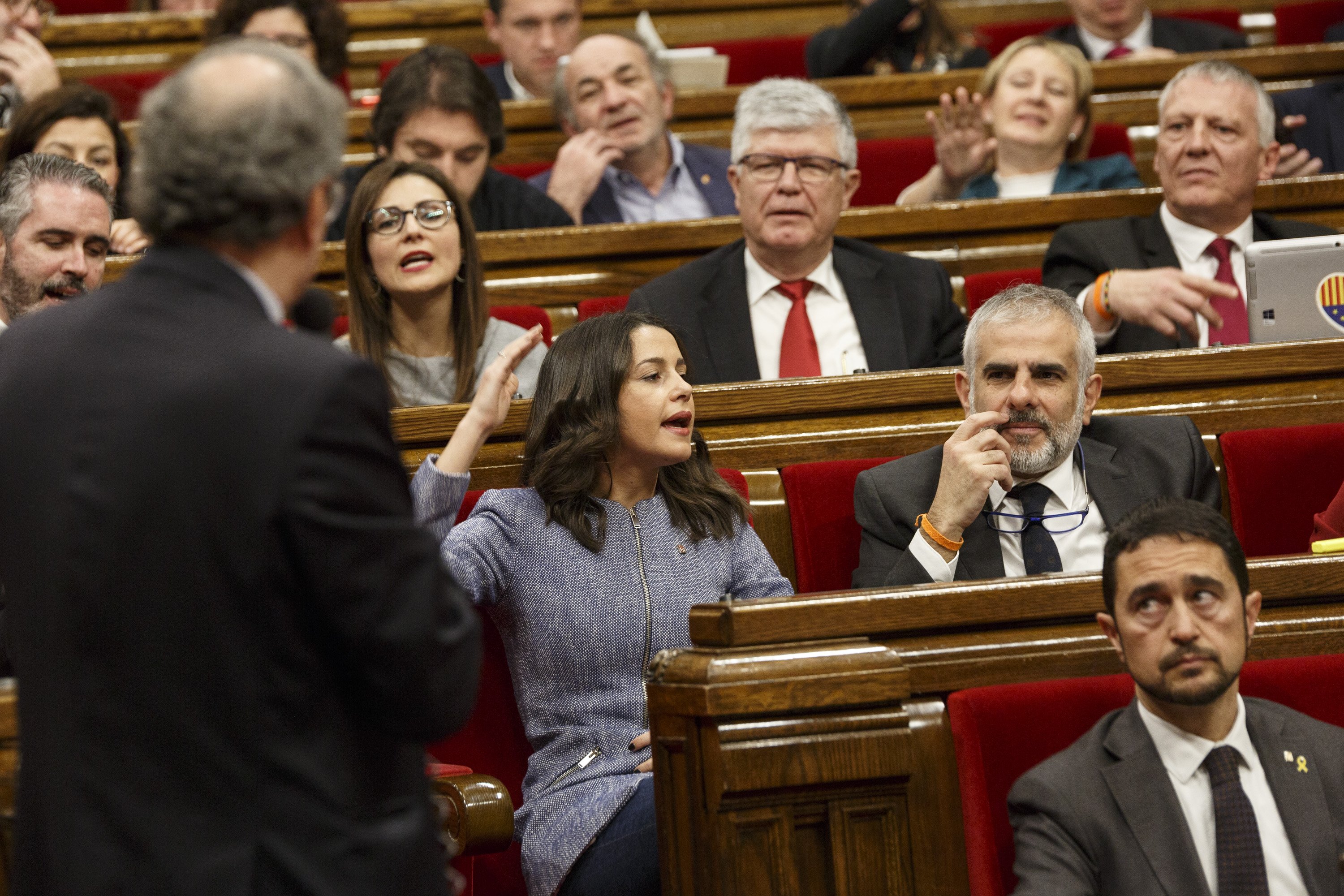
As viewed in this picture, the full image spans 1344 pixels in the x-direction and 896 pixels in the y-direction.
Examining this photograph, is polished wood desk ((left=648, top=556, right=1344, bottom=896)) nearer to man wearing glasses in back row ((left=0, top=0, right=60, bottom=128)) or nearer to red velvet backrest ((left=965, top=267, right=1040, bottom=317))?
red velvet backrest ((left=965, top=267, right=1040, bottom=317))

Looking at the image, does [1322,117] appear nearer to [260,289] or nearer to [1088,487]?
[1088,487]

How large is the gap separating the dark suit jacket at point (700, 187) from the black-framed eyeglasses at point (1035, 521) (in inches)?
39.1

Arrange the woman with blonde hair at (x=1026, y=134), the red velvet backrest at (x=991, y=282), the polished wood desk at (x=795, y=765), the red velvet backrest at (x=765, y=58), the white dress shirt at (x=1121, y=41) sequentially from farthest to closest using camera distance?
the red velvet backrest at (x=765, y=58)
the white dress shirt at (x=1121, y=41)
the woman with blonde hair at (x=1026, y=134)
the red velvet backrest at (x=991, y=282)
the polished wood desk at (x=795, y=765)

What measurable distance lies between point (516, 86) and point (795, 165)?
95 centimetres

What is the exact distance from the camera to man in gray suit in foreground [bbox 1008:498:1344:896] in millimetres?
850

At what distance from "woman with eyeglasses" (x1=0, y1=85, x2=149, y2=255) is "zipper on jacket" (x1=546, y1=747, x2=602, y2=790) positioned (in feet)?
3.15

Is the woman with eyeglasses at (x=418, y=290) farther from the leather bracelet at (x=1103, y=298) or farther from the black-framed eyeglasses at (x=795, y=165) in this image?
the leather bracelet at (x=1103, y=298)

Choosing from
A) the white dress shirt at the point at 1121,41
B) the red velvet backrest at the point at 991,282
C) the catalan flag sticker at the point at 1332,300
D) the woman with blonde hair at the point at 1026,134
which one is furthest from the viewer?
the white dress shirt at the point at 1121,41

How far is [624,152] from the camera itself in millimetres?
A: 2154

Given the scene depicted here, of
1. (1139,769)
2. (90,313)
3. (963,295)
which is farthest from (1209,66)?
(90,313)

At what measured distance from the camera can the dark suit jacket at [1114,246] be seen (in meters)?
1.77

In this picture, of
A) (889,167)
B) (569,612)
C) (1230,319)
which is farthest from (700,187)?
(569,612)

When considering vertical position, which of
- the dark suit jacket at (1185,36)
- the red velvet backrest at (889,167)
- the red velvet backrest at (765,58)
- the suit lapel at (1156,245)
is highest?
the red velvet backrest at (765,58)

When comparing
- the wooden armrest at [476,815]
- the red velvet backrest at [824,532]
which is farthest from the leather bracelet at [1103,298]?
the wooden armrest at [476,815]
